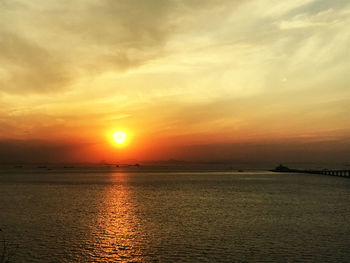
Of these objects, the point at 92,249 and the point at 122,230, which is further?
the point at 122,230

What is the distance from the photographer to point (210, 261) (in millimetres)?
21859

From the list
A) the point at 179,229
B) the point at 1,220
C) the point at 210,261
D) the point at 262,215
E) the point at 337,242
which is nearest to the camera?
the point at 210,261

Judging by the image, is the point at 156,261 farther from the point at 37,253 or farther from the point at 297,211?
the point at 297,211

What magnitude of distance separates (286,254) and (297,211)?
2351cm

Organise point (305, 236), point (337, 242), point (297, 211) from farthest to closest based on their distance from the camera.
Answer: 1. point (297, 211)
2. point (305, 236)
3. point (337, 242)

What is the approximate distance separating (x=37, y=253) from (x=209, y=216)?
2221 cm

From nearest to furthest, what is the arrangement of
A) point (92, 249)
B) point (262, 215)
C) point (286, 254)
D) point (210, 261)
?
point (210, 261)
point (286, 254)
point (92, 249)
point (262, 215)

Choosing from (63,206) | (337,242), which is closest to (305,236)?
(337,242)

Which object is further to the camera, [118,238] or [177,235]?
[177,235]

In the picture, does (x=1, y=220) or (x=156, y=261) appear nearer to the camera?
(x=156, y=261)

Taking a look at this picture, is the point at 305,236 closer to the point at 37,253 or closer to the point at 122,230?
the point at 122,230

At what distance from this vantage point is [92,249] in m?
25.1

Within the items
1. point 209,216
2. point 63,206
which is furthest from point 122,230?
point 63,206

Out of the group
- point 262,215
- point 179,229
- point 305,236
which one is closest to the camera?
point 305,236
